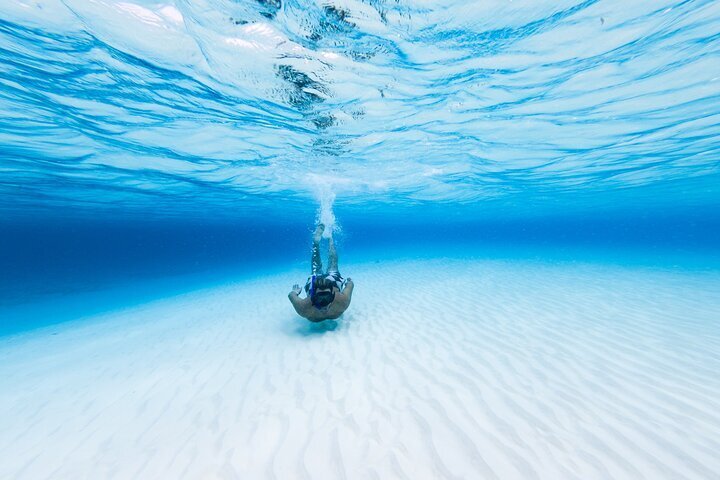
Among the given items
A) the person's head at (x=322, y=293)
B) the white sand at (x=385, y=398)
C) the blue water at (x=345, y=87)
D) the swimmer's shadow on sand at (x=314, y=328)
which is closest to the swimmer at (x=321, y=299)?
the person's head at (x=322, y=293)

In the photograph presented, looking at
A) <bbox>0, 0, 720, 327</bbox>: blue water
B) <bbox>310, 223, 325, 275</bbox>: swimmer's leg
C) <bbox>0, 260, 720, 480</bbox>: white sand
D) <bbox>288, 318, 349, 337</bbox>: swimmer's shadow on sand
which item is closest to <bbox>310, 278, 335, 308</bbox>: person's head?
<bbox>0, 260, 720, 480</bbox>: white sand

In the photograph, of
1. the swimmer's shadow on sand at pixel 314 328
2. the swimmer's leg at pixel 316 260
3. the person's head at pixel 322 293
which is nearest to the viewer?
the person's head at pixel 322 293

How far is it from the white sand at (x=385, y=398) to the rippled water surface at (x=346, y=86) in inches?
283

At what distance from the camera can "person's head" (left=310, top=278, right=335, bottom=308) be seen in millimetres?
7305

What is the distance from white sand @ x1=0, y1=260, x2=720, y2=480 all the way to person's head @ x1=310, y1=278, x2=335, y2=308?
1.10 m

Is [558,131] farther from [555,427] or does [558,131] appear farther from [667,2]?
[555,427]

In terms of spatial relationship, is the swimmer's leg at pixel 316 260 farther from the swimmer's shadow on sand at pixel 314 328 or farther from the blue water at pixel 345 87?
the blue water at pixel 345 87

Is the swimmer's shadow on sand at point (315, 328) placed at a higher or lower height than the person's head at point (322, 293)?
lower

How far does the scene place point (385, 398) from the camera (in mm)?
5000

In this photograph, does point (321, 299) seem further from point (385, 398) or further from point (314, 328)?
point (385, 398)

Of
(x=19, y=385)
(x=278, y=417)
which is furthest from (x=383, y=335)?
(x=19, y=385)

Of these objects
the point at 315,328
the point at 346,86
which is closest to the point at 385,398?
the point at 315,328

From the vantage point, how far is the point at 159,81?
8.08 meters

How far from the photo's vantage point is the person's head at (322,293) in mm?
7305
